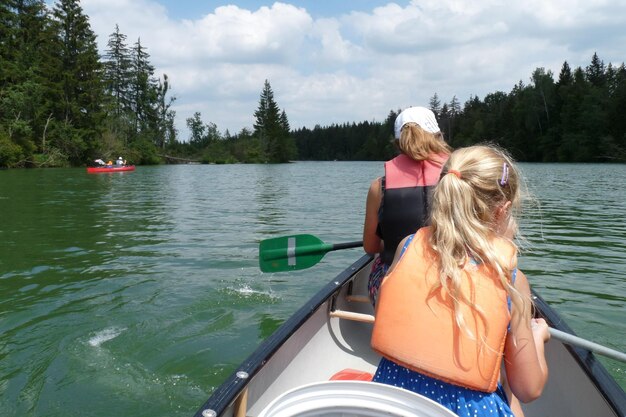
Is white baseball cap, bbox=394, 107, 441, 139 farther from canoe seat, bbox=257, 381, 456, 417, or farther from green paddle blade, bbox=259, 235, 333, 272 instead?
green paddle blade, bbox=259, 235, 333, 272

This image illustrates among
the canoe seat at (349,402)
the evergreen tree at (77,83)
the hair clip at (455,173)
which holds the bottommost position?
the canoe seat at (349,402)

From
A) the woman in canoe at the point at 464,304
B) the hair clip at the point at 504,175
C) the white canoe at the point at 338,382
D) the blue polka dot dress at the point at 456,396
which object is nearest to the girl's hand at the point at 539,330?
the woman in canoe at the point at 464,304

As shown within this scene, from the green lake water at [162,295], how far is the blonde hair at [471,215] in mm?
175

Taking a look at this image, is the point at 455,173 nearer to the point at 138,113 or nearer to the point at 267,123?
the point at 138,113

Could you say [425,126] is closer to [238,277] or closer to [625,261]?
[238,277]

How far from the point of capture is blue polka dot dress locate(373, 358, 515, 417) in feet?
5.31

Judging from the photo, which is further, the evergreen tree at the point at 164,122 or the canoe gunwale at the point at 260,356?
the evergreen tree at the point at 164,122

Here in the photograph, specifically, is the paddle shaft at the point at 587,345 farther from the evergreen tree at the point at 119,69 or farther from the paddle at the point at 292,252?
the evergreen tree at the point at 119,69

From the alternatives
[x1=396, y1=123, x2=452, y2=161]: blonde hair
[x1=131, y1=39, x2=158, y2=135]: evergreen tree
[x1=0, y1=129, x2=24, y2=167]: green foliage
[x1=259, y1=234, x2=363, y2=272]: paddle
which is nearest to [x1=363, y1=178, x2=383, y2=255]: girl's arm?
[x1=396, y1=123, x2=452, y2=161]: blonde hair

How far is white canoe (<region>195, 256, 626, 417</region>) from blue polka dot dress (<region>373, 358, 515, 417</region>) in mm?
283

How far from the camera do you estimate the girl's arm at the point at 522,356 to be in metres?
1.66

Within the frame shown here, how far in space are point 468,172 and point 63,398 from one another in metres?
3.31

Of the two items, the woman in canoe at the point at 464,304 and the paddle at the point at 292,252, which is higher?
the woman in canoe at the point at 464,304

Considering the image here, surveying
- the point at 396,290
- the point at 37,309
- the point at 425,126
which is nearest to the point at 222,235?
the point at 37,309
